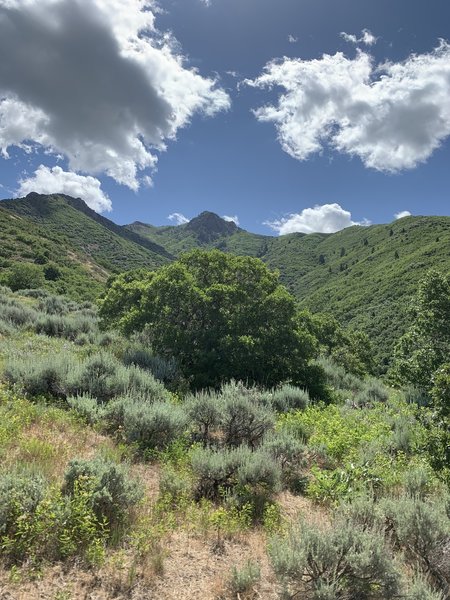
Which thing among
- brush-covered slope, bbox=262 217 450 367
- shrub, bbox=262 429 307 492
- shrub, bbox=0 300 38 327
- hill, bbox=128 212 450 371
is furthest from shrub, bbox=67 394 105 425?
brush-covered slope, bbox=262 217 450 367

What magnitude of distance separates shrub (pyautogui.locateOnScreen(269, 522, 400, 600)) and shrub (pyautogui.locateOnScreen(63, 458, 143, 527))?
1.80 metres

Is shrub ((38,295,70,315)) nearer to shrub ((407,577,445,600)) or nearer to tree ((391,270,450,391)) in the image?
tree ((391,270,450,391))

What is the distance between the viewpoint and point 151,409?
21.9 ft

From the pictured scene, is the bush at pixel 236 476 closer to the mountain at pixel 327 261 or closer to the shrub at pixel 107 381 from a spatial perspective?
the shrub at pixel 107 381

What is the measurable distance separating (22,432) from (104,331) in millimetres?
12143

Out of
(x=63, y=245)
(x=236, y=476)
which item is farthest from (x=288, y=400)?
(x=63, y=245)

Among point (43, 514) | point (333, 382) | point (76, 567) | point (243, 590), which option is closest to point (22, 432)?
point (43, 514)

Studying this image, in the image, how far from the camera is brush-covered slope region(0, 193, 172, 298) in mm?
64625

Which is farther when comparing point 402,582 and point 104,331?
point 104,331

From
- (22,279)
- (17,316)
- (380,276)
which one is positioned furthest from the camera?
(380,276)

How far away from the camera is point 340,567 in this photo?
11.3 ft

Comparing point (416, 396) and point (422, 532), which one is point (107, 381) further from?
point (416, 396)

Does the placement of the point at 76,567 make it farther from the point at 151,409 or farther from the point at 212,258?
the point at 212,258

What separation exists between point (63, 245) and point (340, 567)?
97816 mm
